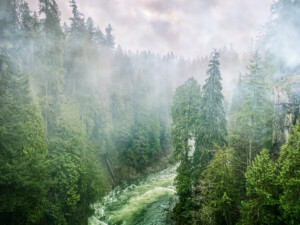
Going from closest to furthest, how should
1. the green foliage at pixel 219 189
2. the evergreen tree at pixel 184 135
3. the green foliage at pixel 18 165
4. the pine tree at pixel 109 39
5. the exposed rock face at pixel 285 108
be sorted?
the green foliage at pixel 18 165, the green foliage at pixel 219 189, the exposed rock face at pixel 285 108, the evergreen tree at pixel 184 135, the pine tree at pixel 109 39

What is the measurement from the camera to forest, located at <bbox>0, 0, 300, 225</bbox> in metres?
11.5

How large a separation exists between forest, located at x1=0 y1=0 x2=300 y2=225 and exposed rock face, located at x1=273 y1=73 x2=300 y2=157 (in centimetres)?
9

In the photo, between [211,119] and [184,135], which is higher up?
[211,119]

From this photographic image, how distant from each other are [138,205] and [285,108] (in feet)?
69.7

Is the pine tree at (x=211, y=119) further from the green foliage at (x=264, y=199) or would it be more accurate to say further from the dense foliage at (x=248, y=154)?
the green foliage at (x=264, y=199)

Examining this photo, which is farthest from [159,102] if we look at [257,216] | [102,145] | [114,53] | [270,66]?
[257,216]

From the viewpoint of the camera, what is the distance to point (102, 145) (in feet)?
108

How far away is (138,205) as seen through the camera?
23.8 m

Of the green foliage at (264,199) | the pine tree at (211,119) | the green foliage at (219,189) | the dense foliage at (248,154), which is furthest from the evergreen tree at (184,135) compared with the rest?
the green foliage at (264,199)

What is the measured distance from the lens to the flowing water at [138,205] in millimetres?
20584

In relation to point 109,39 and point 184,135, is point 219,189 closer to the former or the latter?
point 184,135

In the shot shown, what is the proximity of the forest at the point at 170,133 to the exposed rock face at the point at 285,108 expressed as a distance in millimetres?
94

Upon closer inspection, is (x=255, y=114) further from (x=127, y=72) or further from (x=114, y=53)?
(x=114, y=53)

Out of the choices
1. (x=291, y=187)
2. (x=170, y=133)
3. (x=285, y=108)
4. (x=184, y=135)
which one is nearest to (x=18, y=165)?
(x=184, y=135)
